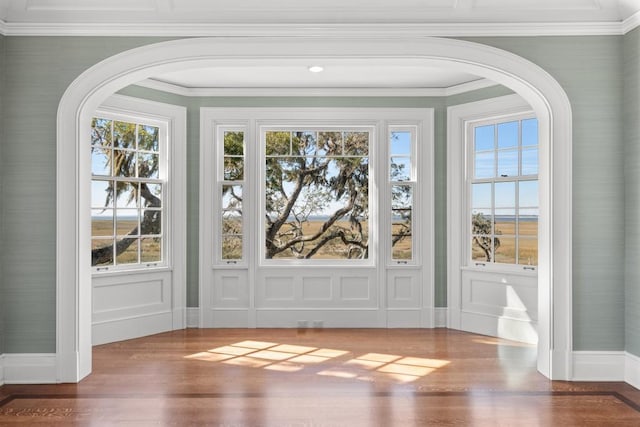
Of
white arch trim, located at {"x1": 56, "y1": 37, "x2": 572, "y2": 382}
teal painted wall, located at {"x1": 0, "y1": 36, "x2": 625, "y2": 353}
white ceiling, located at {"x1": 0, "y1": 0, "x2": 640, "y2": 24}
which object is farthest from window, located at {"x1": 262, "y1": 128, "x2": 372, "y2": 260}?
teal painted wall, located at {"x1": 0, "y1": 36, "x2": 625, "y2": 353}

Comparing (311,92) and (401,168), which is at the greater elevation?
(311,92)

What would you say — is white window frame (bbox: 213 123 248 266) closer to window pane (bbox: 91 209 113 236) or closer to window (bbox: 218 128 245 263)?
window (bbox: 218 128 245 263)

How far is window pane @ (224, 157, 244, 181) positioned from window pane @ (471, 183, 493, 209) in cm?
262

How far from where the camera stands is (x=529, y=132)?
527 cm

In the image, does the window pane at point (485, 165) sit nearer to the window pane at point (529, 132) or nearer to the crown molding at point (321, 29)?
the window pane at point (529, 132)

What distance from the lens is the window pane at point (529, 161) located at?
5.20 meters

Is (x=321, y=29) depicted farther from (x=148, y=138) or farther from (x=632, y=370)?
(x=632, y=370)

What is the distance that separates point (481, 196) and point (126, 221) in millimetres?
3863

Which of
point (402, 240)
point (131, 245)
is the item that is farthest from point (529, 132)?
point (131, 245)

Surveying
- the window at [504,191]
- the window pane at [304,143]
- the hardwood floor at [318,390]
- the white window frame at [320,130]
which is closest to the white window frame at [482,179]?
the window at [504,191]

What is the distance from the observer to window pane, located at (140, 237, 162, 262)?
5.55 metres

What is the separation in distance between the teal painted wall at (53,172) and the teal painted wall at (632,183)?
0.05m

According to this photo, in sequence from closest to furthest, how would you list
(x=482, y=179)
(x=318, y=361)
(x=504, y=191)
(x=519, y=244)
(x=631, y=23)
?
1. (x=631, y=23)
2. (x=318, y=361)
3. (x=519, y=244)
4. (x=504, y=191)
5. (x=482, y=179)

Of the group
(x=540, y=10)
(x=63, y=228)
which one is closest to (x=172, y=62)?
(x=63, y=228)
